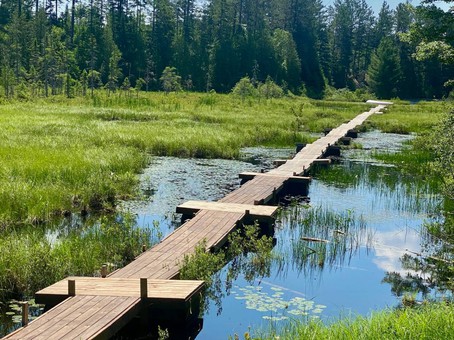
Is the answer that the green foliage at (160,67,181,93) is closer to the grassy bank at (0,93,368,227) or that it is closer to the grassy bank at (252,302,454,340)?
the grassy bank at (0,93,368,227)

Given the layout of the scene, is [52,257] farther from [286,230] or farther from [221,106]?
[221,106]

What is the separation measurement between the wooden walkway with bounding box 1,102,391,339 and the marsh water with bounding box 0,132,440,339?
72cm

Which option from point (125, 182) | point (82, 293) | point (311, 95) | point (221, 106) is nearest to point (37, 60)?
point (221, 106)

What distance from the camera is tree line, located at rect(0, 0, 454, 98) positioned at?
72938mm

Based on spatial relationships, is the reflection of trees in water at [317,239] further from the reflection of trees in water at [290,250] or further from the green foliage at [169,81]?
the green foliage at [169,81]

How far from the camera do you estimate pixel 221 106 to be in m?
41.6

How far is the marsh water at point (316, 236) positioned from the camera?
820cm

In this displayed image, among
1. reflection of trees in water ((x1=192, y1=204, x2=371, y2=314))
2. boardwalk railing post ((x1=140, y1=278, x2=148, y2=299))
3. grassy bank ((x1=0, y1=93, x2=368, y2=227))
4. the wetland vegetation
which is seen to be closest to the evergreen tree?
grassy bank ((x1=0, y1=93, x2=368, y2=227))

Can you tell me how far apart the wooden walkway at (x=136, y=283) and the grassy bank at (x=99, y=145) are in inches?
115

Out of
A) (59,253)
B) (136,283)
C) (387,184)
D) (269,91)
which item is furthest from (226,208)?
(269,91)

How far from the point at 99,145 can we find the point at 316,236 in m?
11.4

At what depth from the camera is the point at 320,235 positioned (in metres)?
11.9

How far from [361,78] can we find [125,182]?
88.0m

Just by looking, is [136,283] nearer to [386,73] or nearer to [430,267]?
[430,267]
